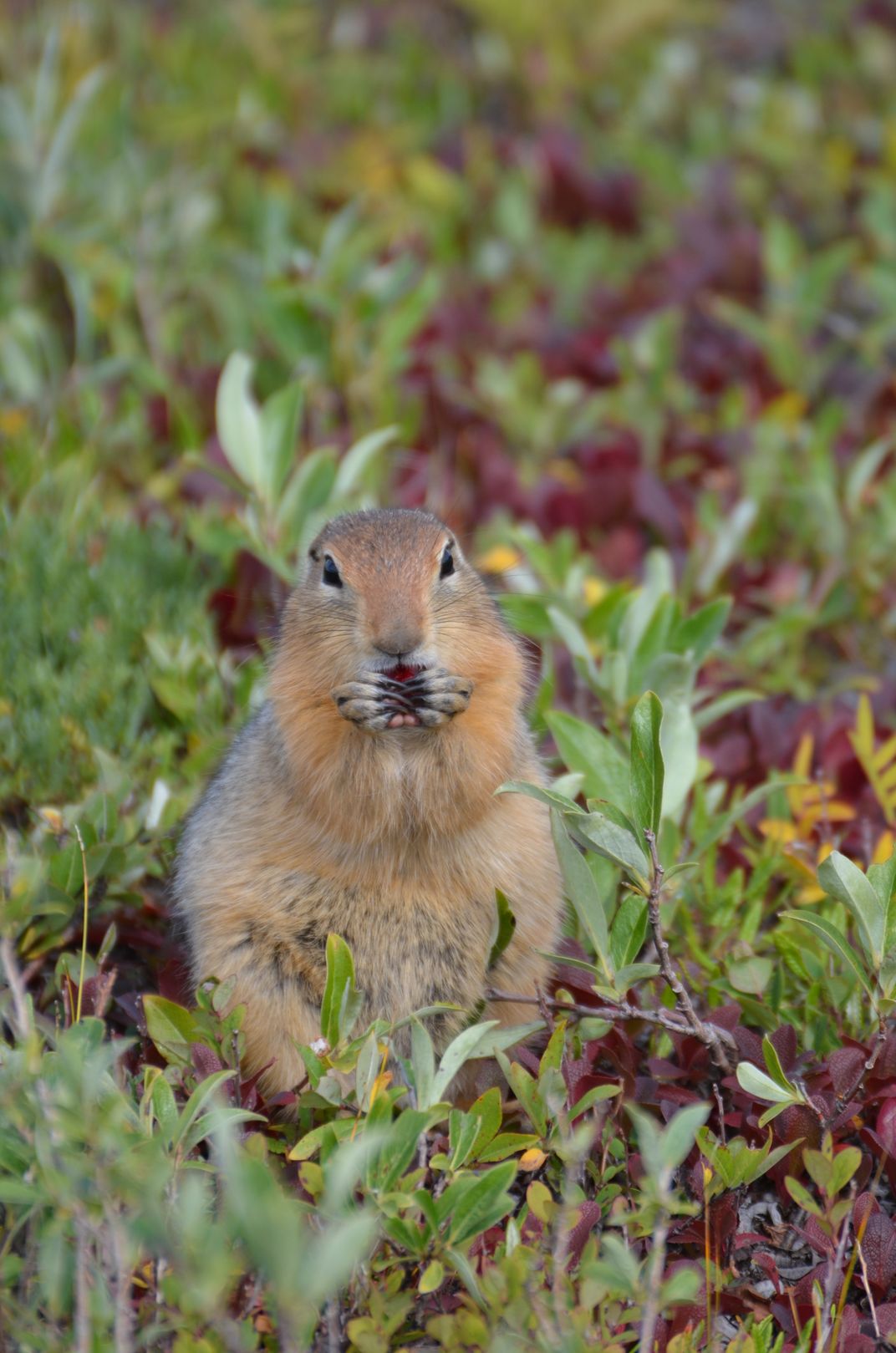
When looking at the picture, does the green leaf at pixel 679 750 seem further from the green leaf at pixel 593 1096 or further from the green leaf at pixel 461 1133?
the green leaf at pixel 461 1133

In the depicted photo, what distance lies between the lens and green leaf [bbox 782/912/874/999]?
3.35m

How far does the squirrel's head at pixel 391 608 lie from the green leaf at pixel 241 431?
1246mm

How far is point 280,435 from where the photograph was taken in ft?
17.3

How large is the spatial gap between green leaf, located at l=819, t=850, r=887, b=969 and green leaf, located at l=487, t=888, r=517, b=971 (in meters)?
0.73

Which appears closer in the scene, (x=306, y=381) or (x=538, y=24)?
(x=306, y=381)

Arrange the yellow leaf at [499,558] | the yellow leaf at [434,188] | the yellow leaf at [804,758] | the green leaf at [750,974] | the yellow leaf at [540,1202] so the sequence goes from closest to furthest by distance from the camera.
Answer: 1. the yellow leaf at [540,1202]
2. the green leaf at [750,974]
3. the yellow leaf at [804,758]
4. the yellow leaf at [499,558]
5. the yellow leaf at [434,188]

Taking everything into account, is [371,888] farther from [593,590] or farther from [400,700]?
[593,590]

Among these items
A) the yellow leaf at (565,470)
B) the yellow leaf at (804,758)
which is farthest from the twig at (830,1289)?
the yellow leaf at (565,470)

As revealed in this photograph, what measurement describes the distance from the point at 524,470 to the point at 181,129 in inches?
122

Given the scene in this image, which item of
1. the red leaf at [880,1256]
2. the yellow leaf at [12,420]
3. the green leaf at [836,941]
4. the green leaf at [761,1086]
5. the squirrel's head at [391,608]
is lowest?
the red leaf at [880,1256]

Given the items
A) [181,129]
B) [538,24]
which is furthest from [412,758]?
[538,24]

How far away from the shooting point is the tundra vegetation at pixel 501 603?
2908 millimetres

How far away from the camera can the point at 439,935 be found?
11.7 feet

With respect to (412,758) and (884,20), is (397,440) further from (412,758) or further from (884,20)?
(884,20)
